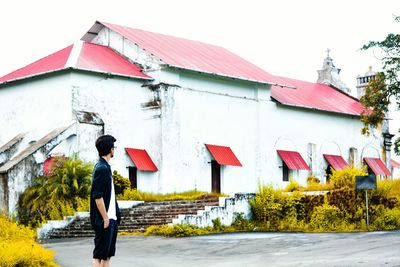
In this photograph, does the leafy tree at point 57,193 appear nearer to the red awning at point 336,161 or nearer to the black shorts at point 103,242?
the black shorts at point 103,242

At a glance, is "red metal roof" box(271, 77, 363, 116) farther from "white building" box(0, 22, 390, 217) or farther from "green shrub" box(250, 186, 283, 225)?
"green shrub" box(250, 186, 283, 225)

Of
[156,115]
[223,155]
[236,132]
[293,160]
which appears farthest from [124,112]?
[293,160]

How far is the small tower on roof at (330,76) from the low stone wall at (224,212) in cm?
2664

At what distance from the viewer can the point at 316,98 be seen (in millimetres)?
44188

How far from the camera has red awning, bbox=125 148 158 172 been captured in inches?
1270

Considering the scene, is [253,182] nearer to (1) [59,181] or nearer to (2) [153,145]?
(2) [153,145]

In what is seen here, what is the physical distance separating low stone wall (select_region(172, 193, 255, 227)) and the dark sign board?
13.8 feet

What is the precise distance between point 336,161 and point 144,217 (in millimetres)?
19038

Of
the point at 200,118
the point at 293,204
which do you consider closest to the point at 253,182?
the point at 200,118

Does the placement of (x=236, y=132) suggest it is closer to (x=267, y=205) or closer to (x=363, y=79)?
(x=267, y=205)

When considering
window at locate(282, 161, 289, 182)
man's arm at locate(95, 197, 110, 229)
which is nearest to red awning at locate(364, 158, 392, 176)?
window at locate(282, 161, 289, 182)

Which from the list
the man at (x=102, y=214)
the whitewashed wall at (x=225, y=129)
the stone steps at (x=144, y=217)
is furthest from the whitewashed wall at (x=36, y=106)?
the man at (x=102, y=214)

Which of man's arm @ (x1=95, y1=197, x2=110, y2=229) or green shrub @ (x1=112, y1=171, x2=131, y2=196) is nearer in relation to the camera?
man's arm @ (x1=95, y1=197, x2=110, y2=229)

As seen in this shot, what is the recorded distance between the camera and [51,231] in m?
24.7
